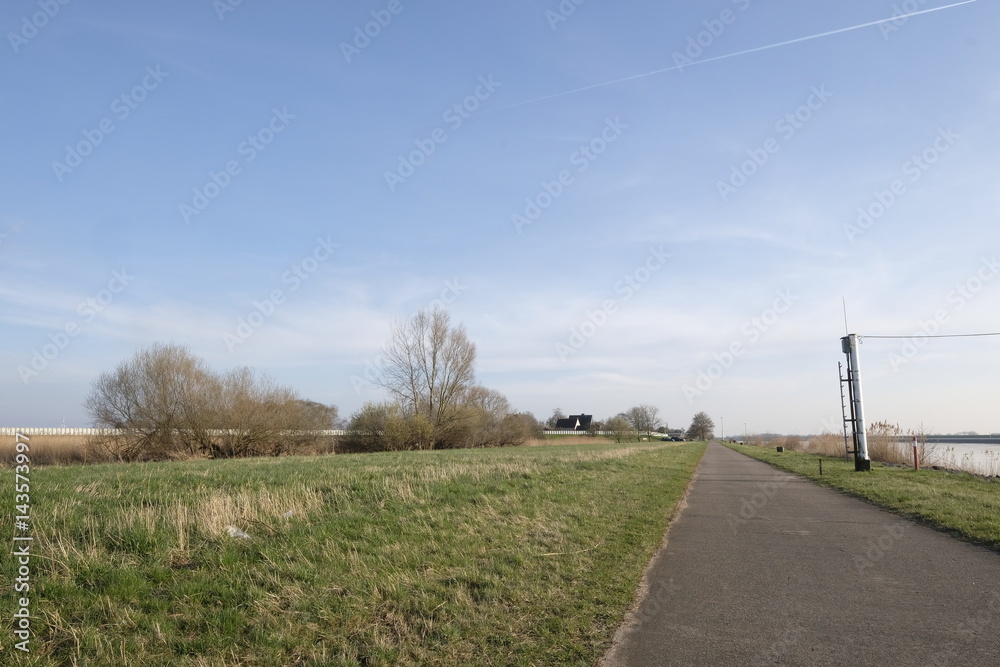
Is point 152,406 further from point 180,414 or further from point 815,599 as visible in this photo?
point 815,599

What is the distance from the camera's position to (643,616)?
5.79 m

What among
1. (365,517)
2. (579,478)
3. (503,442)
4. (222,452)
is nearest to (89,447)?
(222,452)

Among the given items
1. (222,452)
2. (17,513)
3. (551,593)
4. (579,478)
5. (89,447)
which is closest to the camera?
(551,593)

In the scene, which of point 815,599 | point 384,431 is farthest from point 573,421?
point 815,599

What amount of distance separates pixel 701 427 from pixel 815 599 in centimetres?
16740

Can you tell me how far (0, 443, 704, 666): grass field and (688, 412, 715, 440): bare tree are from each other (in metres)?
163

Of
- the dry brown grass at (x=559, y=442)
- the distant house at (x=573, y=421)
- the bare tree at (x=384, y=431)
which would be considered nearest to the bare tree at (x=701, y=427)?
the distant house at (x=573, y=421)

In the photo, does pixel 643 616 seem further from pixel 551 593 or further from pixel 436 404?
pixel 436 404

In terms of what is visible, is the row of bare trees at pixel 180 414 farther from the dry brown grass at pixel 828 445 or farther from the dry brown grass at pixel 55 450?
the dry brown grass at pixel 828 445

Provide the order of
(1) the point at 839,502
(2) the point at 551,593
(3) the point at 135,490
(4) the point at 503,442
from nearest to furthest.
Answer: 1. (2) the point at 551,593
2. (3) the point at 135,490
3. (1) the point at 839,502
4. (4) the point at 503,442

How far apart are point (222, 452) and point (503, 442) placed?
38.2m

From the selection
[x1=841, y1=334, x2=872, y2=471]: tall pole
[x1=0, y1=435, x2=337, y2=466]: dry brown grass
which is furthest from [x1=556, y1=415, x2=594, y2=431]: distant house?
[x1=841, y1=334, x2=872, y2=471]: tall pole

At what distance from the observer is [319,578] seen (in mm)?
6582

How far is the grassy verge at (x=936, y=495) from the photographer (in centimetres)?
1030
